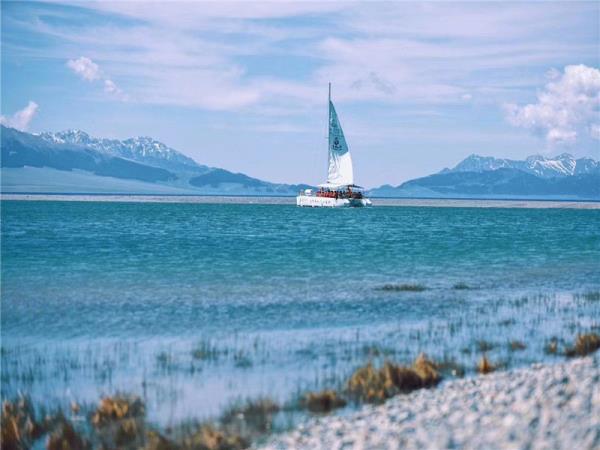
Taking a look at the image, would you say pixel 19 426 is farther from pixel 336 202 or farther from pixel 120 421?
pixel 336 202

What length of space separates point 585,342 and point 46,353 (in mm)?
15209

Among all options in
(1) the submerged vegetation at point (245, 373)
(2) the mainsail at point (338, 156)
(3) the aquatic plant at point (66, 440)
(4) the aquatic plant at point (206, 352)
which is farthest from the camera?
(2) the mainsail at point (338, 156)

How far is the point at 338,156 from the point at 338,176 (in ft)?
18.0

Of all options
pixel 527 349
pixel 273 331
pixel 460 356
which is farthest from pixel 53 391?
pixel 527 349

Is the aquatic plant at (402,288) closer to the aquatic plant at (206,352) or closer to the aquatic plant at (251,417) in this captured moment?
the aquatic plant at (206,352)

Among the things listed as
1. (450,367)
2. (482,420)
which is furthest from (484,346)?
(482,420)

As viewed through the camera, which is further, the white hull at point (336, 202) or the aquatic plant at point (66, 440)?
the white hull at point (336, 202)

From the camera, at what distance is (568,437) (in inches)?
435

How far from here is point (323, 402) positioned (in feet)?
51.2

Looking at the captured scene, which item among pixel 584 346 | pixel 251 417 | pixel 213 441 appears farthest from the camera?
pixel 584 346

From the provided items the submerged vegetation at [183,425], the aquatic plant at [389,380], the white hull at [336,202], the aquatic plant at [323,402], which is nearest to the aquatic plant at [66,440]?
the submerged vegetation at [183,425]

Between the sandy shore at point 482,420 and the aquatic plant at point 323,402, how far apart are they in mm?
671

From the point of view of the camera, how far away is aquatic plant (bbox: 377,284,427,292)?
34781mm

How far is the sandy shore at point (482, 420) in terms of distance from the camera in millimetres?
11258
